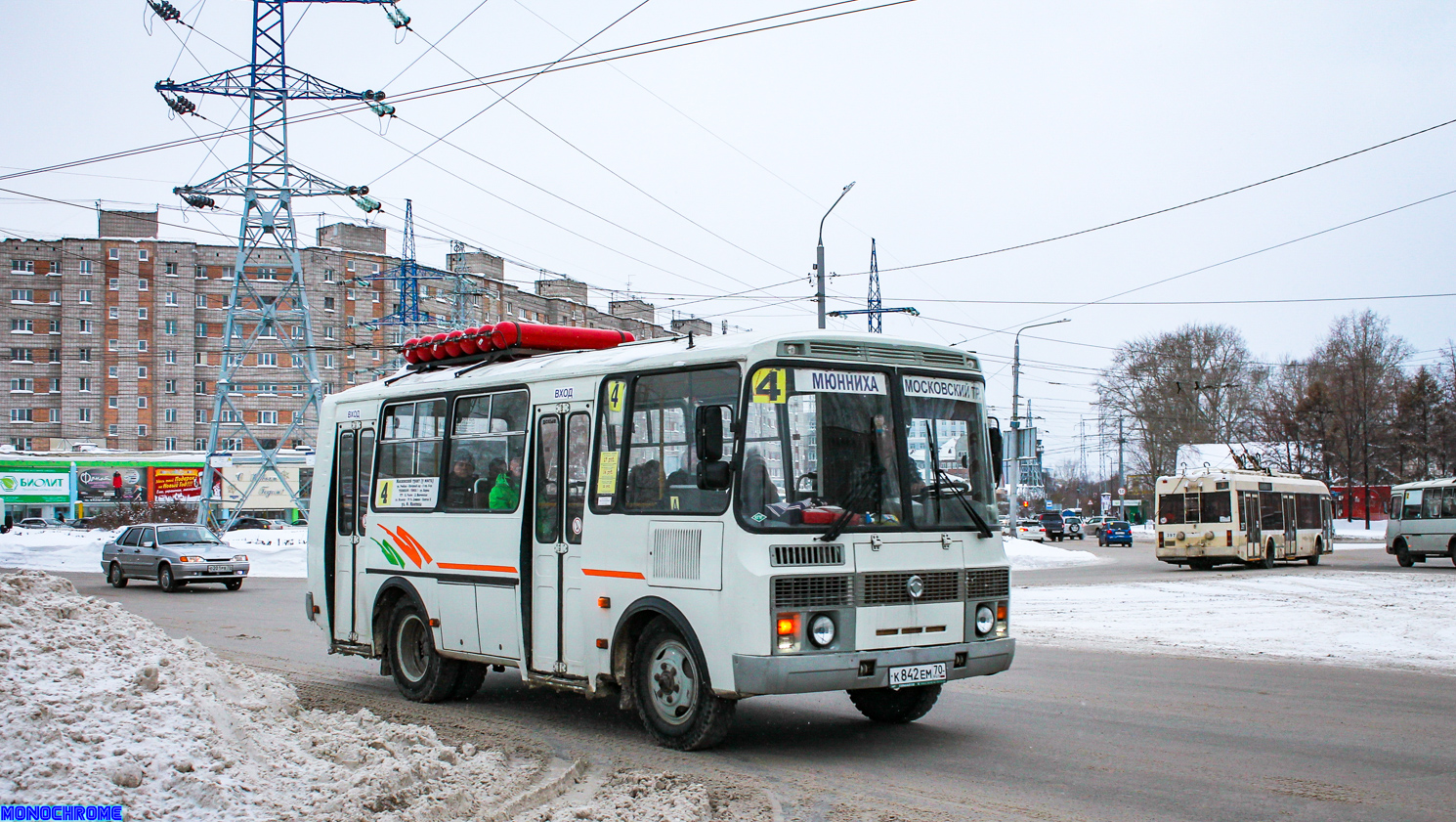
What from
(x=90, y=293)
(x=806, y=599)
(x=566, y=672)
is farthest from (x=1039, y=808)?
(x=90, y=293)

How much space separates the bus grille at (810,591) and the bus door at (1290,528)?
32494 millimetres

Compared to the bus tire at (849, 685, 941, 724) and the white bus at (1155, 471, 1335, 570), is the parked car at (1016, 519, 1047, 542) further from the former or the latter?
the bus tire at (849, 685, 941, 724)

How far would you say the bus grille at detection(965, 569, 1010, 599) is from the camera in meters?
8.47

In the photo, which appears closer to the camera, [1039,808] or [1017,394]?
[1039,808]

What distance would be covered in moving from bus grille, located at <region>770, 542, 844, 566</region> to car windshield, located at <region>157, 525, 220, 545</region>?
968 inches

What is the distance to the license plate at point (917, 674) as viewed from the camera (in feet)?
26.0

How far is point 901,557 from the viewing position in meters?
8.07

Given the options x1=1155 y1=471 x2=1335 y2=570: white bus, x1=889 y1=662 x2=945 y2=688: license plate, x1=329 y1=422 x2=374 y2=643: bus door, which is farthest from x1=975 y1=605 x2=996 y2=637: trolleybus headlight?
x1=1155 y1=471 x2=1335 y2=570: white bus

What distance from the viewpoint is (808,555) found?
25.1 feet

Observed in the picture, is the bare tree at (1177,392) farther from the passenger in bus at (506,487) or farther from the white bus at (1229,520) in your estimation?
the passenger in bus at (506,487)

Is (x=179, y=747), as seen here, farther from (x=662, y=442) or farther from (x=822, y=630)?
(x=822, y=630)

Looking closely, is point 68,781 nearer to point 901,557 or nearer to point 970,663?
point 901,557

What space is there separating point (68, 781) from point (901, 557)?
5.07 metres

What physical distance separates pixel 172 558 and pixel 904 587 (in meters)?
24.1
